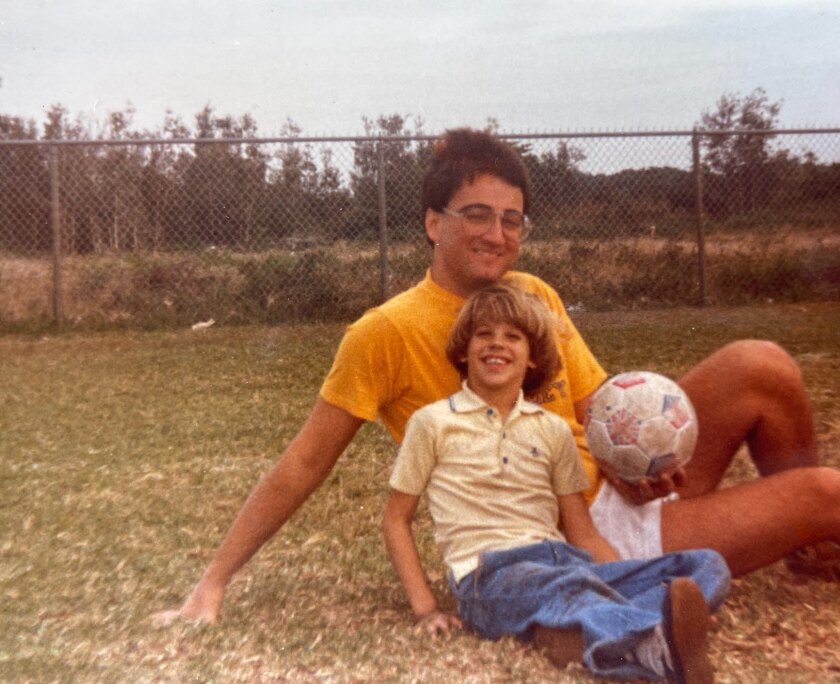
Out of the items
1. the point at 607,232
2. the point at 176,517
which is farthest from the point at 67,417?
the point at 607,232

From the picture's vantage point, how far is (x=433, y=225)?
3.02 meters

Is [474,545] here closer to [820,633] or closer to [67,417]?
[820,633]

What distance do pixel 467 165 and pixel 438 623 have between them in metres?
1.20

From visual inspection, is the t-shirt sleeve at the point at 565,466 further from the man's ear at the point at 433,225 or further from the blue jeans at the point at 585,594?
the man's ear at the point at 433,225

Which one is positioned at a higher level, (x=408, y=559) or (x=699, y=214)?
(x=699, y=214)

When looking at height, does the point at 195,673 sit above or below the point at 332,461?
below

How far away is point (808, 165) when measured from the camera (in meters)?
9.57

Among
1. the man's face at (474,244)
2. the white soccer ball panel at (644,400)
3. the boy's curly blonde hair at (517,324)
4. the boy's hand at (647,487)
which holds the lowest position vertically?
the boy's hand at (647,487)

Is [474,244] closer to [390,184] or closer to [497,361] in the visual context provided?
[497,361]

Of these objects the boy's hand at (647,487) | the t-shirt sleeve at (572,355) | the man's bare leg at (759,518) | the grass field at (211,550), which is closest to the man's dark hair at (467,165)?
the t-shirt sleeve at (572,355)

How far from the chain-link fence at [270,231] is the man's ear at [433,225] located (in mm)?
5717

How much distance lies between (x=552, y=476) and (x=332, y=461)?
0.58m

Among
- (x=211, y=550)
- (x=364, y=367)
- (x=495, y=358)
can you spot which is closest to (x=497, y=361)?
(x=495, y=358)

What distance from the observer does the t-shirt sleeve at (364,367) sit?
2.81 m
